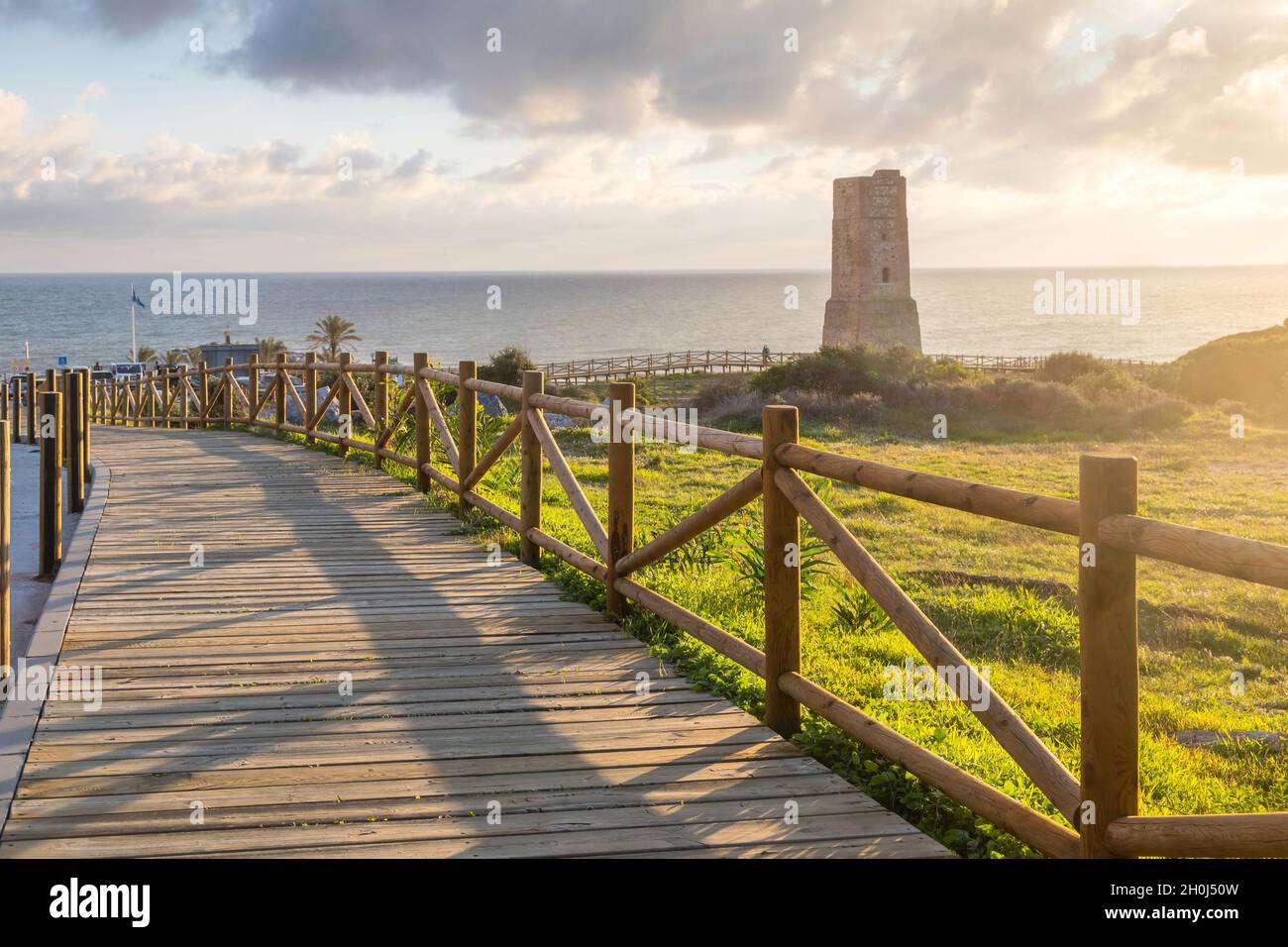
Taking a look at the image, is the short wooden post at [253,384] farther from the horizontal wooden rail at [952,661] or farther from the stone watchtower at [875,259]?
the stone watchtower at [875,259]

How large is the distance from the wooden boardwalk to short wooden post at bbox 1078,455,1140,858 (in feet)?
2.26

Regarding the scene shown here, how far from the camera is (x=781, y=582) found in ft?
15.7

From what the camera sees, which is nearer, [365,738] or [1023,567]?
[365,738]

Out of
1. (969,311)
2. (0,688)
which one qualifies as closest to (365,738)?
(0,688)

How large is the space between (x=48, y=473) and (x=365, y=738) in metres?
5.40

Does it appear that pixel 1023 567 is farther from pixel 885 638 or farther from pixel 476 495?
pixel 476 495

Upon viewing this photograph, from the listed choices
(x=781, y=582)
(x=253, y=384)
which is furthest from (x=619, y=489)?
(x=253, y=384)

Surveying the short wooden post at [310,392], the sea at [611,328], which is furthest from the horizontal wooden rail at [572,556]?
the sea at [611,328]

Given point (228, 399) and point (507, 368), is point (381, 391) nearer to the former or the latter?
point (228, 399)

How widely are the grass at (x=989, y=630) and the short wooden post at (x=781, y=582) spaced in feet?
0.62

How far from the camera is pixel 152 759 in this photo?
436 centimetres

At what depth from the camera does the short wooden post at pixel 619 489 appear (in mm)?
6602

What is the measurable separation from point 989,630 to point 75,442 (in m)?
8.85

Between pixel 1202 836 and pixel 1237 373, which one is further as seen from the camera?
pixel 1237 373
